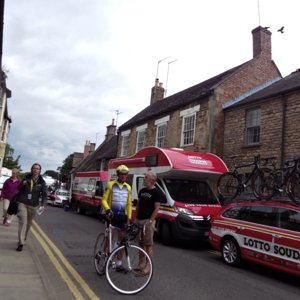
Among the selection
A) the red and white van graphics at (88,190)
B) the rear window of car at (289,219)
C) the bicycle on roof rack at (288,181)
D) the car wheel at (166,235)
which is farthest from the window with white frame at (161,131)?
the rear window of car at (289,219)

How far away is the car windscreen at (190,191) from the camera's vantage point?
12.7 m

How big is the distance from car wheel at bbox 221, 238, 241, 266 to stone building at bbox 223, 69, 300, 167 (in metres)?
6.85

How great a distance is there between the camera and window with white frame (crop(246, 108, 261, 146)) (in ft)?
A: 57.1

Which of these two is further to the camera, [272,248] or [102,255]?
[272,248]

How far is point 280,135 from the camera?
1596 cm

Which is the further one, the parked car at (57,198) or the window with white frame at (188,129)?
the parked car at (57,198)

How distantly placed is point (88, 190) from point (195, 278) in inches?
644

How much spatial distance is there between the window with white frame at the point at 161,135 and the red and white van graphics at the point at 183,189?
877 centimetres

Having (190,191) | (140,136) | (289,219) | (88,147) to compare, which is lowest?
(289,219)

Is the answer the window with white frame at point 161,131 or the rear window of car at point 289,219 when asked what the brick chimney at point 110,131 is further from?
the rear window of car at point 289,219

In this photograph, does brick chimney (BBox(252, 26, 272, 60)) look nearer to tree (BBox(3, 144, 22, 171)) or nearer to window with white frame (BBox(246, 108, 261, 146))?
window with white frame (BBox(246, 108, 261, 146))

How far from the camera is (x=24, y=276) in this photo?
6.50 meters

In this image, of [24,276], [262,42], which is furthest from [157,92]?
[24,276]

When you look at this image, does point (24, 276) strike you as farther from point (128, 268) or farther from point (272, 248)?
point (272, 248)
